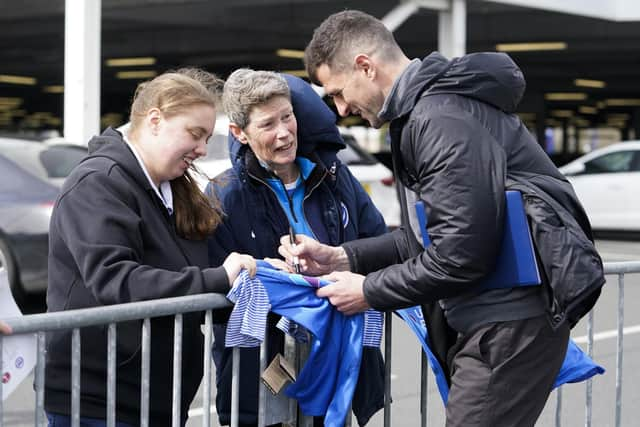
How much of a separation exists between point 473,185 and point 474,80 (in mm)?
328

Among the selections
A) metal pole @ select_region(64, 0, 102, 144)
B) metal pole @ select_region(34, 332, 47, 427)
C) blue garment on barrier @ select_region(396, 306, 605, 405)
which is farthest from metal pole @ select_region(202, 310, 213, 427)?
metal pole @ select_region(64, 0, 102, 144)

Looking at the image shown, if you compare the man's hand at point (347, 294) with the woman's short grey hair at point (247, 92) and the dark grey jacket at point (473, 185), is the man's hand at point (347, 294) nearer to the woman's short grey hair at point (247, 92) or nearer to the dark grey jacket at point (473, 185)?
the dark grey jacket at point (473, 185)

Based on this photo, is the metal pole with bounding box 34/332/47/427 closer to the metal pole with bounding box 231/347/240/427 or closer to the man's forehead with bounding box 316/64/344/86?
the metal pole with bounding box 231/347/240/427

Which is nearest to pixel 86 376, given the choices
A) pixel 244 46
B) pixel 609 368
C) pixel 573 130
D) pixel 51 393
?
pixel 51 393

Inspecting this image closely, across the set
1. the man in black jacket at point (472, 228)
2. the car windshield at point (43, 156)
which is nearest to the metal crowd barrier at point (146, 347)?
the man in black jacket at point (472, 228)

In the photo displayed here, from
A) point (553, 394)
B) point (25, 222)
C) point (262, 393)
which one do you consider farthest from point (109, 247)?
point (25, 222)

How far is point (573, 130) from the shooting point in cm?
6619

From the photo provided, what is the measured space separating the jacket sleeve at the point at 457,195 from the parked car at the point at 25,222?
6.40 m

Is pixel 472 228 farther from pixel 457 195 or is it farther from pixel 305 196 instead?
pixel 305 196

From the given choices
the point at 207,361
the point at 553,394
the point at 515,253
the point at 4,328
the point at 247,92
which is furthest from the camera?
the point at 553,394

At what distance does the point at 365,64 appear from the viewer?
10.6 feet

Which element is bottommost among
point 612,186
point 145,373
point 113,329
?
point 612,186

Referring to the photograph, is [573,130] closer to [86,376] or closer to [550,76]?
[550,76]

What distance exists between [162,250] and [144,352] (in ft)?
1.11
